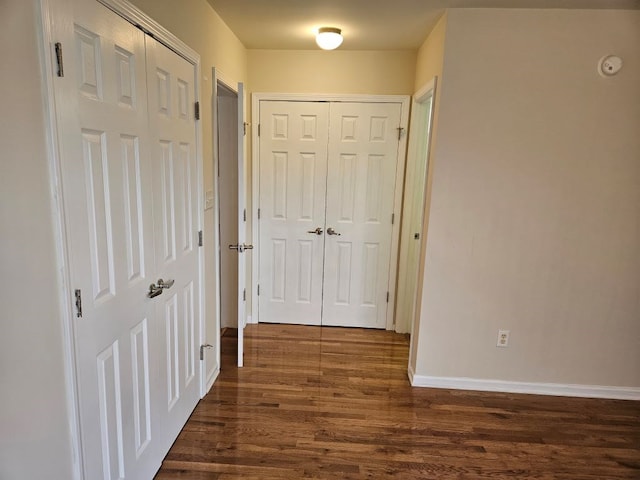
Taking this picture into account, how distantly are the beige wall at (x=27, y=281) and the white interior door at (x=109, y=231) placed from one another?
7cm

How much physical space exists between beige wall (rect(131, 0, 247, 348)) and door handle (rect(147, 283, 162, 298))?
68 centimetres

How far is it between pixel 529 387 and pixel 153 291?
2.51 metres

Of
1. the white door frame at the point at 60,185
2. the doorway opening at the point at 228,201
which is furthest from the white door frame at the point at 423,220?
the white door frame at the point at 60,185

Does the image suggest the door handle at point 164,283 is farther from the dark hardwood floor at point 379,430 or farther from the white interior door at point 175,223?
the dark hardwood floor at point 379,430

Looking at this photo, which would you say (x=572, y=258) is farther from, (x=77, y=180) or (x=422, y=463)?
(x=77, y=180)

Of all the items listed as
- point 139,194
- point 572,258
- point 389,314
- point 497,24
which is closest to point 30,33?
point 139,194

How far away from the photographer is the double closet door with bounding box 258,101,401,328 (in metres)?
3.34

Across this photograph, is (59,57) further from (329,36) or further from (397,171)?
(397,171)

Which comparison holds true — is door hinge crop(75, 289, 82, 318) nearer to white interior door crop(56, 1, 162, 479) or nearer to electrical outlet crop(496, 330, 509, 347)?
white interior door crop(56, 1, 162, 479)

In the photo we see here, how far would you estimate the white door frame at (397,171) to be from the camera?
327 centimetres

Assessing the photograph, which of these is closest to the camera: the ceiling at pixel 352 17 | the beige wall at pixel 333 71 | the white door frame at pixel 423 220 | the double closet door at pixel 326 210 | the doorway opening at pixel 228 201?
the ceiling at pixel 352 17

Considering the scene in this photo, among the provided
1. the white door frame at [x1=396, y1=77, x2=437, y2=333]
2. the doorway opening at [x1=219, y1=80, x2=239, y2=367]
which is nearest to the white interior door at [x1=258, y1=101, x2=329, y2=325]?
the doorway opening at [x1=219, y1=80, x2=239, y2=367]

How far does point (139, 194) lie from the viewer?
1561mm

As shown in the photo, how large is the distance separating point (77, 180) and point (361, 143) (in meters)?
2.51
